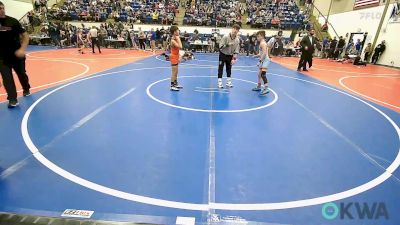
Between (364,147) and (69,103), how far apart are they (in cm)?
621

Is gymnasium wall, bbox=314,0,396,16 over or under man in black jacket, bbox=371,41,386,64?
over

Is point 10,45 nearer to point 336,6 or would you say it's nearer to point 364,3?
point 364,3

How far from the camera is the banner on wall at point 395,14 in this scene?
16281 millimetres

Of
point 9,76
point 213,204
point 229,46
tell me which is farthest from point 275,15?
point 213,204

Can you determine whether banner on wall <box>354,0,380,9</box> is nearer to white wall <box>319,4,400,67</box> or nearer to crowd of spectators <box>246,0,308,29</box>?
white wall <box>319,4,400,67</box>

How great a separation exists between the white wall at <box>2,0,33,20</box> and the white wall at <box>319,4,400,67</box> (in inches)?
1107

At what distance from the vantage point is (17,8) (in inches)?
899

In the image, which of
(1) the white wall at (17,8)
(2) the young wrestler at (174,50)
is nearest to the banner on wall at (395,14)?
(2) the young wrestler at (174,50)

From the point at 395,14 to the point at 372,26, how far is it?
7.13 feet

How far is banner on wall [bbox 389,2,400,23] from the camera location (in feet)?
53.4

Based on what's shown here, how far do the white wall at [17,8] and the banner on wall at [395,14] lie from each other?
28.6m

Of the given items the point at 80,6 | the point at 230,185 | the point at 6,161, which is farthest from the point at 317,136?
the point at 80,6

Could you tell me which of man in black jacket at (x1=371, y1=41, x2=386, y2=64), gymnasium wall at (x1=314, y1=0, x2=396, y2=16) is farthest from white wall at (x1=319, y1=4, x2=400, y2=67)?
gymnasium wall at (x1=314, y1=0, x2=396, y2=16)

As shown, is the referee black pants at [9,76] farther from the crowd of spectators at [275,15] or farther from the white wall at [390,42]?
the crowd of spectators at [275,15]
